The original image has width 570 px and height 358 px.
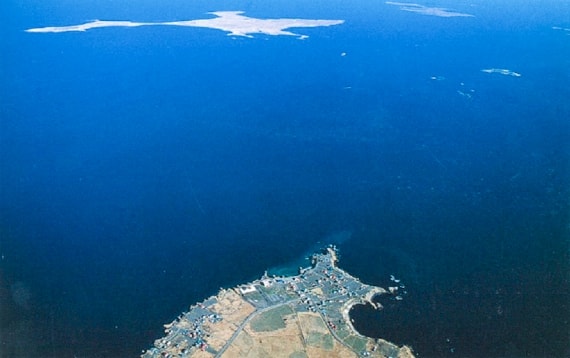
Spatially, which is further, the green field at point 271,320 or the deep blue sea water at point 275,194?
the deep blue sea water at point 275,194

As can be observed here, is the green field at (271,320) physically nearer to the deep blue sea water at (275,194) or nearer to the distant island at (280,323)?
the distant island at (280,323)

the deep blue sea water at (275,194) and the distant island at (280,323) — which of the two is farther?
the deep blue sea water at (275,194)

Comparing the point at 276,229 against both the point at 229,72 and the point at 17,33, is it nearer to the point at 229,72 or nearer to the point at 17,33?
the point at 229,72

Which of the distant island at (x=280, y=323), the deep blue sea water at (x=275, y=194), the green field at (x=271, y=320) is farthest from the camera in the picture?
the deep blue sea water at (x=275, y=194)

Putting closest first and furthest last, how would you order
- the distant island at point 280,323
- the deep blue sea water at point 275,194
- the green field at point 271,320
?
the distant island at point 280,323
the green field at point 271,320
the deep blue sea water at point 275,194

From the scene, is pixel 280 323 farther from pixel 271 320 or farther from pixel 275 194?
pixel 275 194

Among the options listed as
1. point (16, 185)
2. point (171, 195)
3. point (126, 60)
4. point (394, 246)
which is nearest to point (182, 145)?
point (171, 195)

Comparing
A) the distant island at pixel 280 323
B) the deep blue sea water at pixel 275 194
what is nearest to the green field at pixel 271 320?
the distant island at pixel 280 323
